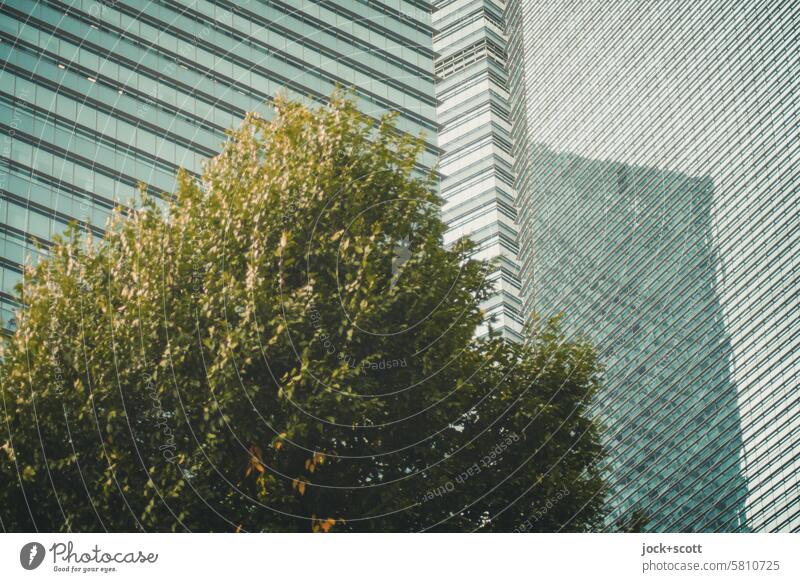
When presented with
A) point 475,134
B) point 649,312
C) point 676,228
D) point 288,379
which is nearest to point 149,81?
point 475,134

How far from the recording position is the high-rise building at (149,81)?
42469mm

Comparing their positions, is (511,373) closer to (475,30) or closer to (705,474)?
(475,30)

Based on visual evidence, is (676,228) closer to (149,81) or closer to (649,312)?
(649,312)

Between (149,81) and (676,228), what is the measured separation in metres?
71.8

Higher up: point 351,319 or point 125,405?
point 351,319

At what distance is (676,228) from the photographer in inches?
4045

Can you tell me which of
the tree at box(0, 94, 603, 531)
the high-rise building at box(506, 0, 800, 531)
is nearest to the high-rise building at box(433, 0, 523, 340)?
the high-rise building at box(506, 0, 800, 531)

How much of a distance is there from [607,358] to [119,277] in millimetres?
81170

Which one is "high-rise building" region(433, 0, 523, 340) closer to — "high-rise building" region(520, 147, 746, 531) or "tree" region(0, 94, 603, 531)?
"high-rise building" region(520, 147, 746, 531)

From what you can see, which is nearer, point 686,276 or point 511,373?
point 511,373

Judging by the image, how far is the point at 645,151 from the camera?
106 meters

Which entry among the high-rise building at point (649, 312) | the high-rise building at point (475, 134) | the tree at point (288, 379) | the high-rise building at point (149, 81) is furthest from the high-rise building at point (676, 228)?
the tree at point (288, 379)
